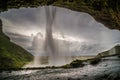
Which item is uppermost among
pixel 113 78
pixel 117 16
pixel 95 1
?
pixel 95 1

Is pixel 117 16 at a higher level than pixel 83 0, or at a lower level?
lower

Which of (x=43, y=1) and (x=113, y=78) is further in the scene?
(x=43, y=1)

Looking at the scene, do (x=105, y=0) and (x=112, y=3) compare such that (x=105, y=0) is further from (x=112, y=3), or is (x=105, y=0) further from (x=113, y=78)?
(x=113, y=78)

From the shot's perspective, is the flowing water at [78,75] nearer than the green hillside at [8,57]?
Yes

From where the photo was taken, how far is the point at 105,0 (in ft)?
82.4

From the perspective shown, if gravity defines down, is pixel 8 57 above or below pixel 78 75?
above

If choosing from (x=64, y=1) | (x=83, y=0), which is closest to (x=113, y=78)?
(x=83, y=0)

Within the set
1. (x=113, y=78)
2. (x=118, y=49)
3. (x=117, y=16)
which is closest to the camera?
(x=113, y=78)

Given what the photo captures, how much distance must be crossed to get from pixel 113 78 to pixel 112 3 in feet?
49.2

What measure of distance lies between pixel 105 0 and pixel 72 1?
553 cm

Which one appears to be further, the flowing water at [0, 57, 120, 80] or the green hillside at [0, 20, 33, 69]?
the green hillside at [0, 20, 33, 69]

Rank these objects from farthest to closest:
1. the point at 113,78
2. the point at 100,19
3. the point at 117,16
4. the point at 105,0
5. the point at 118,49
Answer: the point at 118,49 < the point at 100,19 < the point at 117,16 < the point at 105,0 < the point at 113,78

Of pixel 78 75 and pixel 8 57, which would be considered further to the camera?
pixel 8 57

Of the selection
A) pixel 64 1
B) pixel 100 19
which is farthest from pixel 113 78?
pixel 100 19
